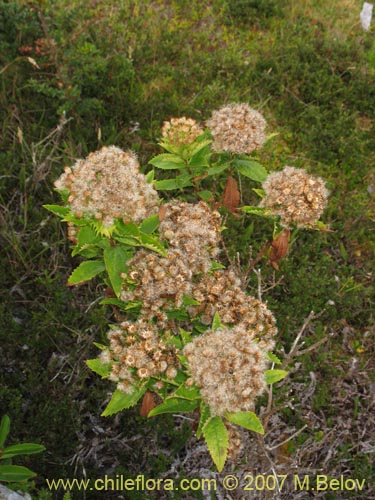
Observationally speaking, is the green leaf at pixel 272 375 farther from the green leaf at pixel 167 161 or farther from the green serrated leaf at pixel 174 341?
the green leaf at pixel 167 161

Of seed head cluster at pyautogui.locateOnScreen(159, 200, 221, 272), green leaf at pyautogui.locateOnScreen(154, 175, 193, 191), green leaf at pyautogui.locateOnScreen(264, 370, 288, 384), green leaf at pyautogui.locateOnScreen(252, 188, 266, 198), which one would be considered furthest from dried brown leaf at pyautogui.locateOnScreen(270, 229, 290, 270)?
green leaf at pyautogui.locateOnScreen(264, 370, 288, 384)

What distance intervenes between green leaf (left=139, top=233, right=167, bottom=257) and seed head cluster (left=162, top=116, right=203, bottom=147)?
927 millimetres

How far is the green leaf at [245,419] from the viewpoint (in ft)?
7.22

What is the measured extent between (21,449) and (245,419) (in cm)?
161

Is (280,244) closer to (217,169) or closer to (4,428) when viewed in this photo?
(217,169)

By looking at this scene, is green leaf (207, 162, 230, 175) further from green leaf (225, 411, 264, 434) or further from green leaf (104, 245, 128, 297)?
green leaf (225, 411, 264, 434)

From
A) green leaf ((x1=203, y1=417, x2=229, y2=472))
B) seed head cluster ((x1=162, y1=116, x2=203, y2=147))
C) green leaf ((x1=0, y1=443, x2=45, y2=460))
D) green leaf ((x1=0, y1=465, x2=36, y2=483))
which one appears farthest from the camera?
seed head cluster ((x1=162, y1=116, x2=203, y2=147))

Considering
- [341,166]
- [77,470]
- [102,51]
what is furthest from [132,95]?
[77,470]

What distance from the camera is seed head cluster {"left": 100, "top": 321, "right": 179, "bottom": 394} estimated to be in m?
2.33

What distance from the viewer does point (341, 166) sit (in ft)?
17.1

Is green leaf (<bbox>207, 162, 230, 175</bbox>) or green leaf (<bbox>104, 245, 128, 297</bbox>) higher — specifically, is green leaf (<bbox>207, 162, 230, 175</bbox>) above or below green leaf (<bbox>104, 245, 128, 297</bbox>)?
above

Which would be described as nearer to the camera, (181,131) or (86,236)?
(86,236)

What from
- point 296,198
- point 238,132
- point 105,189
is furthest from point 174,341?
point 238,132

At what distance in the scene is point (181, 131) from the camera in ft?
10.2
